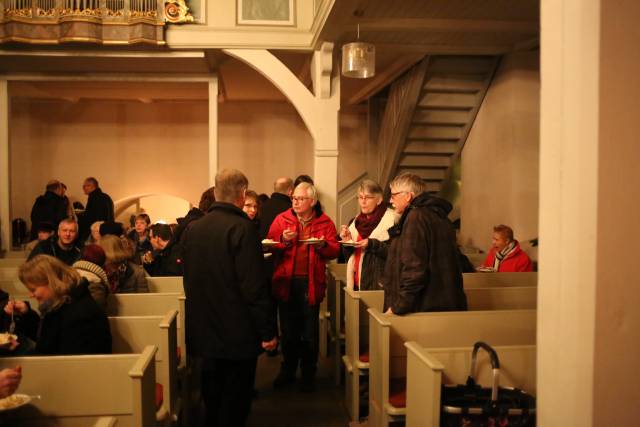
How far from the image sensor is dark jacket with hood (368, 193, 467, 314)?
9.95ft

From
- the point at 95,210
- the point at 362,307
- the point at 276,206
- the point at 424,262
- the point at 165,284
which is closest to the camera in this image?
the point at 424,262

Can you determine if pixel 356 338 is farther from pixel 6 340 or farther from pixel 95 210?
pixel 95 210

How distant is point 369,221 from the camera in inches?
170

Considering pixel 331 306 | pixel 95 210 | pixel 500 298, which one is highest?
pixel 95 210

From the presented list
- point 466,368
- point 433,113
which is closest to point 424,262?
point 466,368

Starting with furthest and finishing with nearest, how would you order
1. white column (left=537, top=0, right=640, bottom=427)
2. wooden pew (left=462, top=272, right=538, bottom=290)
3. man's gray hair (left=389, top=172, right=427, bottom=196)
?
wooden pew (left=462, top=272, right=538, bottom=290), man's gray hair (left=389, top=172, right=427, bottom=196), white column (left=537, top=0, right=640, bottom=427)

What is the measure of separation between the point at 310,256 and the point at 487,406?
224 centimetres

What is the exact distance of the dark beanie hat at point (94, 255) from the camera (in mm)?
3340

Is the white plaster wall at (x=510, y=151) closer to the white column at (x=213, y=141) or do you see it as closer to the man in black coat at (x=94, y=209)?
the white column at (x=213, y=141)

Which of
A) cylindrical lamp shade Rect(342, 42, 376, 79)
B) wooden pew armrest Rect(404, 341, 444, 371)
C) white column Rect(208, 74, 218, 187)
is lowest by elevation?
wooden pew armrest Rect(404, 341, 444, 371)

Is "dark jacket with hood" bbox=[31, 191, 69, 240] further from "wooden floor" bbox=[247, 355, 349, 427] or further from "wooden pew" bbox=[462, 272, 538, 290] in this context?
"wooden pew" bbox=[462, 272, 538, 290]

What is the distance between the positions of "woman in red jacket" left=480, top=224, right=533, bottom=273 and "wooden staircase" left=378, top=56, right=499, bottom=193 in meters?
2.84

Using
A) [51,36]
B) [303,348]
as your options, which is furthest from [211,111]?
[303,348]

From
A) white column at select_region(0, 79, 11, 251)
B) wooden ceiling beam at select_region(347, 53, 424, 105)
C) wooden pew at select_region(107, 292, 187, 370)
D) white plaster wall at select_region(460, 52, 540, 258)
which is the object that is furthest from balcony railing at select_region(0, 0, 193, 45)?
white plaster wall at select_region(460, 52, 540, 258)
